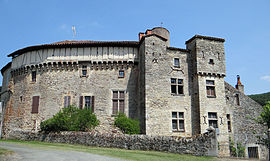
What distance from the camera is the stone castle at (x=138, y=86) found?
18141 mm

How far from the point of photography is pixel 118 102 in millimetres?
19172

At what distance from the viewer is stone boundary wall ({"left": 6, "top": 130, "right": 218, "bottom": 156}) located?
1227 centimetres

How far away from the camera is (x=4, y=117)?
2211 cm

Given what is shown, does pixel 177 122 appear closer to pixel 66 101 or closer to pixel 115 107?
pixel 115 107

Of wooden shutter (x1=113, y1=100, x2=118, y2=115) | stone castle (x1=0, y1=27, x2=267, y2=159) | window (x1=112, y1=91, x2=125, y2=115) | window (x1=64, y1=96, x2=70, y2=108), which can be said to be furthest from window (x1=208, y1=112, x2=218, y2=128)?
window (x1=64, y1=96, x2=70, y2=108)

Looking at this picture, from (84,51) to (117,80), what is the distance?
3881mm

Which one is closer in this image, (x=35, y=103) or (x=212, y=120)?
(x=212, y=120)

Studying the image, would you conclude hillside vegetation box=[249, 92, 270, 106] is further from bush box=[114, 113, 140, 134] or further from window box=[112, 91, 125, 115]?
bush box=[114, 113, 140, 134]

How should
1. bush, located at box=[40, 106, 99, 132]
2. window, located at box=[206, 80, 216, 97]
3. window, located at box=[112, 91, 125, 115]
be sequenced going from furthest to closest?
window, located at box=[112, 91, 125, 115]
window, located at box=[206, 80, 216, 97]
bush, located at box=[40, 106, 99, 132]

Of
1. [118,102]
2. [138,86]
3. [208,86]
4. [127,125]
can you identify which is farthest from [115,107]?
[208,86]

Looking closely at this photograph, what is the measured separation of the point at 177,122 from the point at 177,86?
290 cm

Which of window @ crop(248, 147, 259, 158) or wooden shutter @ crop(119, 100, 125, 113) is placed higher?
wooden shutter @ crop(119, 100, 125, 113)

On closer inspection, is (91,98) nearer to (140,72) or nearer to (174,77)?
(140,72)

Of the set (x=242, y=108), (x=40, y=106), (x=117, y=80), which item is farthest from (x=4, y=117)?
(x=242, y=108)
